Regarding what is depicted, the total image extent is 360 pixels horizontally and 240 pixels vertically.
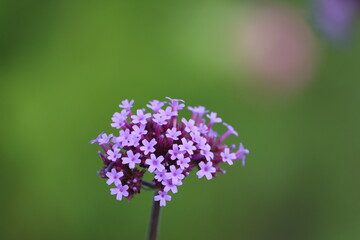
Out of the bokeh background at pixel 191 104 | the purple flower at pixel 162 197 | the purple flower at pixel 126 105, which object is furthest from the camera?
the bokeh background at pixel 191 104

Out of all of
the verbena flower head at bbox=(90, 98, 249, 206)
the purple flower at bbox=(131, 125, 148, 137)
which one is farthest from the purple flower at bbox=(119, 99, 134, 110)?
the purple flower at bbox=(131, 125, 148, 137)

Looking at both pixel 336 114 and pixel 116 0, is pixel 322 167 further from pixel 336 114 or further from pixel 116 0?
pixel 116 0

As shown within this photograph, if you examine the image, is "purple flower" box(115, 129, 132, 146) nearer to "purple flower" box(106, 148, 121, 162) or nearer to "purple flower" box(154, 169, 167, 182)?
"purple flower" box(106, 148, 121, 162)

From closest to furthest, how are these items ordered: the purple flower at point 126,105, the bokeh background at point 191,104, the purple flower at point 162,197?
the purple flower at point 162,197, the purple flower at point 126,105, the bokeh background at point 191,104

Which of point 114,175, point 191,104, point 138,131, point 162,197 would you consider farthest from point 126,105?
point 191,104

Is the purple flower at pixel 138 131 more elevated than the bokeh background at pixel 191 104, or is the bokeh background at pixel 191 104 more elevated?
the bokeh background at pixel 191 104

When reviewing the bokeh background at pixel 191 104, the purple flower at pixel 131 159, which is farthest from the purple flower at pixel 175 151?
the bokeh background at pixel 191 104

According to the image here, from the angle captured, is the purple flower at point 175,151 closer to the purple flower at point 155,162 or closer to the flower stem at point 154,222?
the purple flower at point 155,162

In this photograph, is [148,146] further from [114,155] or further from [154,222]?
[154,222]

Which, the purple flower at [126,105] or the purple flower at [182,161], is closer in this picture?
the purple flower at [182,161]

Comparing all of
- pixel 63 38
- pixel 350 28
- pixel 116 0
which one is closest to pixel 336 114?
pixel 350 28
